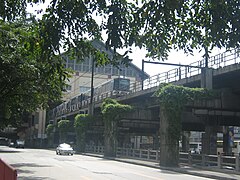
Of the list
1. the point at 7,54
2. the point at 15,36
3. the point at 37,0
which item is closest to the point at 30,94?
the point at 7,54

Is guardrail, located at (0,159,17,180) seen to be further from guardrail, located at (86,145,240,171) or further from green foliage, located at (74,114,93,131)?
green foliage, located at (74,114,93,131)

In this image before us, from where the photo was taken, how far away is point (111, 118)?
43.7 meters

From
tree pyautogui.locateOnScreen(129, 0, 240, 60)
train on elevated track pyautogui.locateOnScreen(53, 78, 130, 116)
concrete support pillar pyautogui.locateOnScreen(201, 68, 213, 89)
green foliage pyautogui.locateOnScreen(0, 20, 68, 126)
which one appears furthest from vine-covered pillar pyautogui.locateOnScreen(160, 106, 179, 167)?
tree pyautogui.locateOnScreen(129, 0, 240, 60)

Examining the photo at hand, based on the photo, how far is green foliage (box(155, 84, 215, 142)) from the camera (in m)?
30.5

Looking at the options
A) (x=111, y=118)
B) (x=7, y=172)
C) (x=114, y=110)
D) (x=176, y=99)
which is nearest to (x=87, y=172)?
(x=176, y=99)

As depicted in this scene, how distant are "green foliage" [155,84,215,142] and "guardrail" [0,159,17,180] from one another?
22.2 metres

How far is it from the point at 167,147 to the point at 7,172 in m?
23.4

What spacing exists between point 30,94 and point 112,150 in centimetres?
2335

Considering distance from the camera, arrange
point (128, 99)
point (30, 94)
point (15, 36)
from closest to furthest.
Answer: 1. point (15, 36)
2. point (30, 94)
3. point (128, 99)

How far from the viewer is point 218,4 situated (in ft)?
17.3

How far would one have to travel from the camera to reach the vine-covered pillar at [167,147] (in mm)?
30300

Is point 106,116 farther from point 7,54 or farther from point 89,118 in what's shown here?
point 7,54

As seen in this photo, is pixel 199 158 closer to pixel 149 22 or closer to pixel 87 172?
pixel 87 172

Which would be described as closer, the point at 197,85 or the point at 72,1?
the point at 72,1
